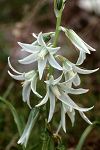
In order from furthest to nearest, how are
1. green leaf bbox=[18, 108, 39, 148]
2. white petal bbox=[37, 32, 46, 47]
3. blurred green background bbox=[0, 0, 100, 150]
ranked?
blurred green background bbox=[0, 0, 100, 150] < green leaf bbox=[18, 108, 39, 148] < white petal bbox=[37, 32, 46, 47]

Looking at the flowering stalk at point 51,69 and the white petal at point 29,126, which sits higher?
the flowering stalk at point 51,69

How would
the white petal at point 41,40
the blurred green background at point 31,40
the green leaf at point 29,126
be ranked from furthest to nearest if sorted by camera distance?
1. the blurred green background at point 31,40
2. the green leaf at point 29,126
3. the white petal at point 41,40

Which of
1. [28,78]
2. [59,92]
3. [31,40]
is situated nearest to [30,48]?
[28,78]

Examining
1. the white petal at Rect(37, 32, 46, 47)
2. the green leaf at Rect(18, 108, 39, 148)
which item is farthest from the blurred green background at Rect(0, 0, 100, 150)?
the white petal at Rect(37, 32, 46, 47)

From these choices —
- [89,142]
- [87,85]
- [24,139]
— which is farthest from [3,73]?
[24,139]

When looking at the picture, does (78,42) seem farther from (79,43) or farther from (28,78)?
(28,78)

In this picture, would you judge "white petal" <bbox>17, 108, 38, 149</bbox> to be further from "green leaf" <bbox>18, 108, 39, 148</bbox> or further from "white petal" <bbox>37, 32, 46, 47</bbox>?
"white petal" <bbox>37, 32, 46, 47</bbox>

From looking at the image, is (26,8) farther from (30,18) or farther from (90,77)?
(90,77)

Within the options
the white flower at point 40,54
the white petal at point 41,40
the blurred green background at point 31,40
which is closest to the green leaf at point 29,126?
the blurred green background at point 31,40

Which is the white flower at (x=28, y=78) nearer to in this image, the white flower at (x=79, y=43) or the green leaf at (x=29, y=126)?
the green leaf at (x=29, y=126)

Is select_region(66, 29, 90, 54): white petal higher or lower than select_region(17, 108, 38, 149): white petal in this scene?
higher
